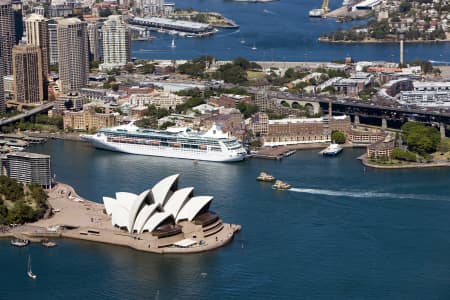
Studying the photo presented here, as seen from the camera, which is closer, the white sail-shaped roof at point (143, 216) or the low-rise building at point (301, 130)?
the white sail-shaped roof at point (143, 216)

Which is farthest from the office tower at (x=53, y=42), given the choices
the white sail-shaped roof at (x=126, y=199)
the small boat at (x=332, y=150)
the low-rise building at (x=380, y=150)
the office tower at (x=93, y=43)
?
the white sail-shaped roof at (x=126, y=199)

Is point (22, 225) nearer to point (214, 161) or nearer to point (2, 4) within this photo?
point (214, 161)

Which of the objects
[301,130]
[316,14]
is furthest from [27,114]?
[316,14]

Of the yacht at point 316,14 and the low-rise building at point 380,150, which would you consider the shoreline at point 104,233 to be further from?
the yacht at point 316,14

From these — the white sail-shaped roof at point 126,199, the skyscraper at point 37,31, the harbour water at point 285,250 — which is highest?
the skyscraper at point 37,31

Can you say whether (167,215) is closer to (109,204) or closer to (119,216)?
(119,216)

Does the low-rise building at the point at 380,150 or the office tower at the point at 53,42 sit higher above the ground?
the office tower at the point at 53,42

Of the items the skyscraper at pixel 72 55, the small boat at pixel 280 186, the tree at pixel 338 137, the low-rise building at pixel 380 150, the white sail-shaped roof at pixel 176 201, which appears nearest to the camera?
the white sail-shaped roof at pixel 176 201
